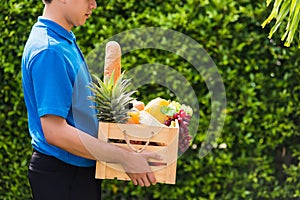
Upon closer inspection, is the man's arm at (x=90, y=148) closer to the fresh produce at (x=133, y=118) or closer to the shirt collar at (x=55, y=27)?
the fresh produce at (x=133, y=118)

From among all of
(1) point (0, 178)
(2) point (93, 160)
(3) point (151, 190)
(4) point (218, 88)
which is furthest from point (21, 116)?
(2) point (93, 160)

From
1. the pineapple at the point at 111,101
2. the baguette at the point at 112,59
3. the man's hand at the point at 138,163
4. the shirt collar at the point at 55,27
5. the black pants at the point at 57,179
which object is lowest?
the black pants at the point at 57,179

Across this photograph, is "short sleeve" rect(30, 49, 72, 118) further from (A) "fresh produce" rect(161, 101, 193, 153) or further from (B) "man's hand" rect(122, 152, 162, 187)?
(A) "fresh produce" rect(161, 101, 193, 153)

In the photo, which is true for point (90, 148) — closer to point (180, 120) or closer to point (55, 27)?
point (180, 120)

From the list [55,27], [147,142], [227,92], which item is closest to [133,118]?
[147,142]

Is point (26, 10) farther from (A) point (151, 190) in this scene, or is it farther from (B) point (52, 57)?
(B) point (52, 57)

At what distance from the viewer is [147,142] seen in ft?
7.89

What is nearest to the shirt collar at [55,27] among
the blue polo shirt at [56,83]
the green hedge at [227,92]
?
the blue polo shirt at [56,83]

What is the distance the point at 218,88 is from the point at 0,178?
163 cm

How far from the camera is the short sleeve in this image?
2344mm

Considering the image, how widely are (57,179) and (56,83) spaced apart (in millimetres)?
403

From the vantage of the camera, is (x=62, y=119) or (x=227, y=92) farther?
(x=227, y=92)

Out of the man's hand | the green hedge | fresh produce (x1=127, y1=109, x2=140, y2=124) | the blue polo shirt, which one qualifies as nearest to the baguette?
the blue polo shirt

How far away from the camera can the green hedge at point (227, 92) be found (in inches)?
174
